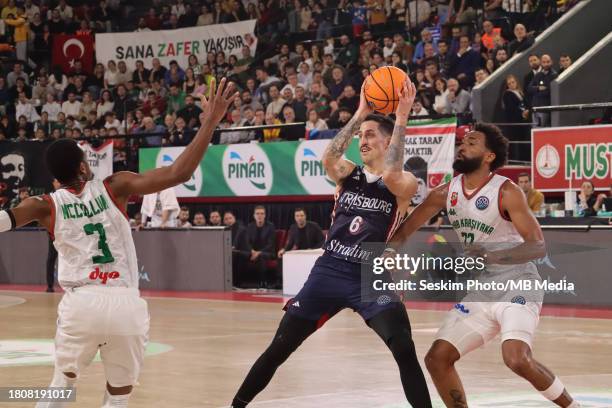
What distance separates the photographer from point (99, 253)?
20.7ft

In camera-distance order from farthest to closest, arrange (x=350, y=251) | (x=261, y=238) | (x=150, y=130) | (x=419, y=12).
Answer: (x=419, y=12) → (x=150, y=130) → (x=261, y=238) → (x=350, y=251)

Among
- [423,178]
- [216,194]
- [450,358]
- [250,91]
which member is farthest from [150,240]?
[450,358]

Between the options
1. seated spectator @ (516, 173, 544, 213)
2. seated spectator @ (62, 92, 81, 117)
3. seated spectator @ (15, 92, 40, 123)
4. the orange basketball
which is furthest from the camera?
seated spectator @ (15, 92, 40, 123)

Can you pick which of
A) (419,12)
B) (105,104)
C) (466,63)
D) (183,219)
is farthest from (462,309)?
(105,104)

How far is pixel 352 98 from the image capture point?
853 inches

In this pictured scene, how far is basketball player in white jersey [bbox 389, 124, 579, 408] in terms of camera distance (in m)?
6.98

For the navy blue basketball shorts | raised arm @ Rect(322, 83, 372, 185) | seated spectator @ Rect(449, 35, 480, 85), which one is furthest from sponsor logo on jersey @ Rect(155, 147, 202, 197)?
the navy blue basketball shorts

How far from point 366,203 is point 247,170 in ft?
46.5

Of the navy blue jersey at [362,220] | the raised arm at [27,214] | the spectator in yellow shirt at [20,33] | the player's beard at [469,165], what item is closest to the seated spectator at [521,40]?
the navy blue jersey at [362,220]

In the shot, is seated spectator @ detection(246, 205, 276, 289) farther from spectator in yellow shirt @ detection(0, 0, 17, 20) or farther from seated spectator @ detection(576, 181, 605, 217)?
spectator in yellow shirt @ detection(0, 0, 17, 20)

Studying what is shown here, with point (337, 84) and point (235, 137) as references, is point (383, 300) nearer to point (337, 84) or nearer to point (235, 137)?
point (235, 137)

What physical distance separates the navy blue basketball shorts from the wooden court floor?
1.51 meters

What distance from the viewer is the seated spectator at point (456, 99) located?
20.4 meters

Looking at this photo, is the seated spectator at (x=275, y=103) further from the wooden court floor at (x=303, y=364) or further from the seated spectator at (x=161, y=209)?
the wooden court floor at (x=303, y=364)
